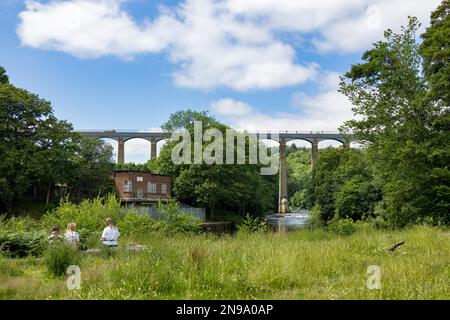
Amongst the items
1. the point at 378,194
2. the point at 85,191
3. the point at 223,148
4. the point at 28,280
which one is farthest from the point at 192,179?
the point at 28,280

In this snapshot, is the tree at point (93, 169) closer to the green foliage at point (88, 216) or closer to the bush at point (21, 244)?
the green foliage at point (88, 216)

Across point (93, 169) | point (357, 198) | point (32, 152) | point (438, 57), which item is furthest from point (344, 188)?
point (32, 152)

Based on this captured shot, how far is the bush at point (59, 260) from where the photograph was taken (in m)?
8.88

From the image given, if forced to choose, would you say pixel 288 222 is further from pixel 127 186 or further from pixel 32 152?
pixel 32 152

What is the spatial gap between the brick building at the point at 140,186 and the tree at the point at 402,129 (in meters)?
33.9

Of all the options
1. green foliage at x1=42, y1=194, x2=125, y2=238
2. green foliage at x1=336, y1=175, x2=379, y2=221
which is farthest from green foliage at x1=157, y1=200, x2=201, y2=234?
green foliage at x1=336, y1=175, x2=379, y2=221

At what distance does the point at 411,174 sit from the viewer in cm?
2200

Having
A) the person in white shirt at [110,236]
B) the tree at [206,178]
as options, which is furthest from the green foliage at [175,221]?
the tree at [206,178]

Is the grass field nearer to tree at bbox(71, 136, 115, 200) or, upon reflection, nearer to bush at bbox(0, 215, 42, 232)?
bush at bbox(0, 215, 42, 232)

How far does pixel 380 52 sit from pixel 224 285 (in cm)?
2020

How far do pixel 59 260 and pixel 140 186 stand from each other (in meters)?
46.5

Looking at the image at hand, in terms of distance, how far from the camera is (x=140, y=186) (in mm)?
54906

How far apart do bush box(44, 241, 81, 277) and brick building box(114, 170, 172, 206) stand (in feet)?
146
